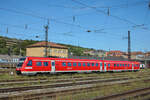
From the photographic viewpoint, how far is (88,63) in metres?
30.8

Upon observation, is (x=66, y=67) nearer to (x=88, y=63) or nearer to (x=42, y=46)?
(x=88, y=63)

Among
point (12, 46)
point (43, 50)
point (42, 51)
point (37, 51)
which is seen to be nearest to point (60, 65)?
point (43, 50)

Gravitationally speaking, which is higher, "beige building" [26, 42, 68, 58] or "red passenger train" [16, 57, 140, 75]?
"beige building" [26, 42, 68, 58]

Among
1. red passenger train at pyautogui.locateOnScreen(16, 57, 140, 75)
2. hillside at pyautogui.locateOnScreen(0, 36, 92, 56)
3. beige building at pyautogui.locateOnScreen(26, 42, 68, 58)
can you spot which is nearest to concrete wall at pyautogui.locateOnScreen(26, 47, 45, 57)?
beige building at pyautogui.locateOnScreen(26, 42, 68, 58)

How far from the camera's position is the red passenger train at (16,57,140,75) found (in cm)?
2281

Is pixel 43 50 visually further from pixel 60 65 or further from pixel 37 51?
pixel 60 65

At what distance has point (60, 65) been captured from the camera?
26.4 metres

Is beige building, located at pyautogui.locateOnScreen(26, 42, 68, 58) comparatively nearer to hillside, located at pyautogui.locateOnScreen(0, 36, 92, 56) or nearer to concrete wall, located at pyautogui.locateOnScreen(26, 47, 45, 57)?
concrete wall, located at pyautogui.locateOnScreen(26, 47, 45, 57)

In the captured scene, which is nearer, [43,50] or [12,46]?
[43,50]

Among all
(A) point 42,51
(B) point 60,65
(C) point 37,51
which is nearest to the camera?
(B) point 60,65

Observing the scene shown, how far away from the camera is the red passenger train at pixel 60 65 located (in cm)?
2281

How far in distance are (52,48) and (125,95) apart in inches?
2483

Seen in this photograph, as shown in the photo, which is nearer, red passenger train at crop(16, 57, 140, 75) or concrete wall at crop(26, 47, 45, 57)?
red passenger train at crop(16, 57, 140, 75)

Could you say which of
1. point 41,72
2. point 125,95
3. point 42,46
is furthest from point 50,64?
point 42,46
